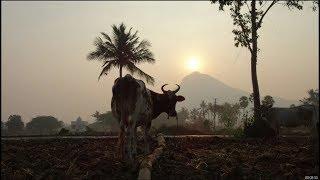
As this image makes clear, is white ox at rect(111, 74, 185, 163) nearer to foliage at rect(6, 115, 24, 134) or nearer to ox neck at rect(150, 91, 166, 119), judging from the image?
ox neck at rect(150, 91, 166, 119)

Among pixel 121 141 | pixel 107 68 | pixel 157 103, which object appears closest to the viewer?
pixel 121 141

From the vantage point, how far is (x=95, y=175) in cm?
884

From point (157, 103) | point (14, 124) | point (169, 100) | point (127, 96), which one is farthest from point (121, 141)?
point (14, 124)

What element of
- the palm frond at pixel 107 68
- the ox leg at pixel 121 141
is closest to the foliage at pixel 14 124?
the palm frond at pixel 107 68

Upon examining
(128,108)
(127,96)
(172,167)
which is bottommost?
(172,167)

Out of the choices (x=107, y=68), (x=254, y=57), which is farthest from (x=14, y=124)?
(x=254, y=57)

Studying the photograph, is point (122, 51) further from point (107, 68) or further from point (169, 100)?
point (169, 100)

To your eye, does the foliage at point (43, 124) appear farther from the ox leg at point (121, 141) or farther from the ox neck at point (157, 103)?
the ox leg at point (121, 141)

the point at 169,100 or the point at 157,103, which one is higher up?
the point at 169,100

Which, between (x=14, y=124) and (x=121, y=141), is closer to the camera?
(x=121, y=141)

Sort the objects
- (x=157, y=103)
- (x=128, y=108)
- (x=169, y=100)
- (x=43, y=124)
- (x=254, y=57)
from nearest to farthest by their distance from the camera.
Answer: (x=128, y=108) < (x=157, y=103) < (x=169, y=100) < (x=254, y=57) < (x=43, y=124)

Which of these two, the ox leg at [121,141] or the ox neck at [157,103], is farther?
the ox neck at [157,103]

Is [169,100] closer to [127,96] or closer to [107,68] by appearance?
[127,96]

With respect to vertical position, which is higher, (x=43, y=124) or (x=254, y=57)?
(x=254, y=57)
